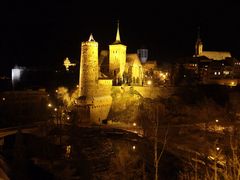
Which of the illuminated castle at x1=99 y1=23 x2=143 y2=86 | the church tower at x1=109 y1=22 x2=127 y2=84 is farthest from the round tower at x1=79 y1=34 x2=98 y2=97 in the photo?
the church tower at x1=109 y1=22 x2=127 y2=84

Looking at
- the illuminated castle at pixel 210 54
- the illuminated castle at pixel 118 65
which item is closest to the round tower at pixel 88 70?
the illuminated castle at pixel 118 65

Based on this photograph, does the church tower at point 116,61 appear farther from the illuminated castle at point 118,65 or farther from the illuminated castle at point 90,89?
the illuminated castle at point 90,89

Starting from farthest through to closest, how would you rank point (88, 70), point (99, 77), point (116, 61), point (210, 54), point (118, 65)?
point (210, 54), point (116, 61), point (118, 65), point (99, 77), point (88, 70)

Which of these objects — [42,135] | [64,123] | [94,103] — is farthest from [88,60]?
[42,135]

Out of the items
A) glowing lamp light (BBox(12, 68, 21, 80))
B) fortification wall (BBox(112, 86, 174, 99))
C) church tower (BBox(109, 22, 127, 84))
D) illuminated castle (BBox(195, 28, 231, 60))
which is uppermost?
illuminated castle (BBox(195, 28, 231, 60))

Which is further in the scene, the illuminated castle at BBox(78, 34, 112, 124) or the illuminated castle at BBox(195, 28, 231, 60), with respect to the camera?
→ the illuminated castle at BBox(195, 28, 231, 60)

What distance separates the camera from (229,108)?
39156 millimetres

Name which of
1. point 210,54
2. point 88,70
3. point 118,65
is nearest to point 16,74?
point 118,65

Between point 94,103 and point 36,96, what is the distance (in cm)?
1014

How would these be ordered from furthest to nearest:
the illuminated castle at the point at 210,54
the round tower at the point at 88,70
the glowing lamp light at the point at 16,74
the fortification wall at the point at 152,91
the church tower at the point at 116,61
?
the illuminated castle at the point at 210,54, the glowing lamp light at the point at 16,74, the church tower at the point at 116,61, the fortification wall at the point at 152,91, the round tower at the point at 88,70

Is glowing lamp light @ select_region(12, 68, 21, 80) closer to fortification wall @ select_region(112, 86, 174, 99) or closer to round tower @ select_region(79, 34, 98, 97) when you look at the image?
fortification wall @ select_region(112, 86, 174, 99)

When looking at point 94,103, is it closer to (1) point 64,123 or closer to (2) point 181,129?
(1) point 64,123

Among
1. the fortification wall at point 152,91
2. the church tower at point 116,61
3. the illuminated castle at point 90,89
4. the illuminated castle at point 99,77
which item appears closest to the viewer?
the illuminated castle at point 90,89

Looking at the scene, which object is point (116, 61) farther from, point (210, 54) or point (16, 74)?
point (210, 54)
